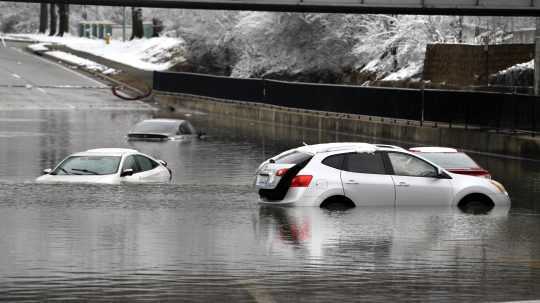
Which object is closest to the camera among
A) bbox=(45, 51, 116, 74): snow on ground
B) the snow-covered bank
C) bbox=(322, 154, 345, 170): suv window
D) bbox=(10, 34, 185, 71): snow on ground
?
bbox=(322, 154, 345, 170): suv window

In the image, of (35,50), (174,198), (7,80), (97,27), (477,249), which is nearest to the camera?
(477,249)

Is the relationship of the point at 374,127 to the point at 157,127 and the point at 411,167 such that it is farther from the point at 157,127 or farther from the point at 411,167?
the point at 411,167

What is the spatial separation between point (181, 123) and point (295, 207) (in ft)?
86.9

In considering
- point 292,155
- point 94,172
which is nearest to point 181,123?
point 94,172

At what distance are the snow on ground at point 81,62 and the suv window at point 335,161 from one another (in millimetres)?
73020

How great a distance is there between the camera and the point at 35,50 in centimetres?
11100

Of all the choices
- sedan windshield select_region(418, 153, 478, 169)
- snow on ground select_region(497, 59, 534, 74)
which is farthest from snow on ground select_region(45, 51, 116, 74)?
sedan windshield select_region(418, 153, 478, 169)

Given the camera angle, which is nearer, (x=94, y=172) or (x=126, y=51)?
(x=94, y=172)

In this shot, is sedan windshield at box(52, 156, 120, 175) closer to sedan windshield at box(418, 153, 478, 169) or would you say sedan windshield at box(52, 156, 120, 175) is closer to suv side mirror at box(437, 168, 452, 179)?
sedan windshield at box(418, 153, 478, 169)

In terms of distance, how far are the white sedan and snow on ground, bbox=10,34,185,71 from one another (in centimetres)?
7507

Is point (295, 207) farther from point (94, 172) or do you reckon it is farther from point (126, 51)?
point (126, 51)

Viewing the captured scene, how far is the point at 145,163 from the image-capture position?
85.5 feet

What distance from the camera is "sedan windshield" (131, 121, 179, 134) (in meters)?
45.1

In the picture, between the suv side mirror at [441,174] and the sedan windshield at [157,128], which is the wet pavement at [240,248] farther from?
the sedan windshield at [157,128]
